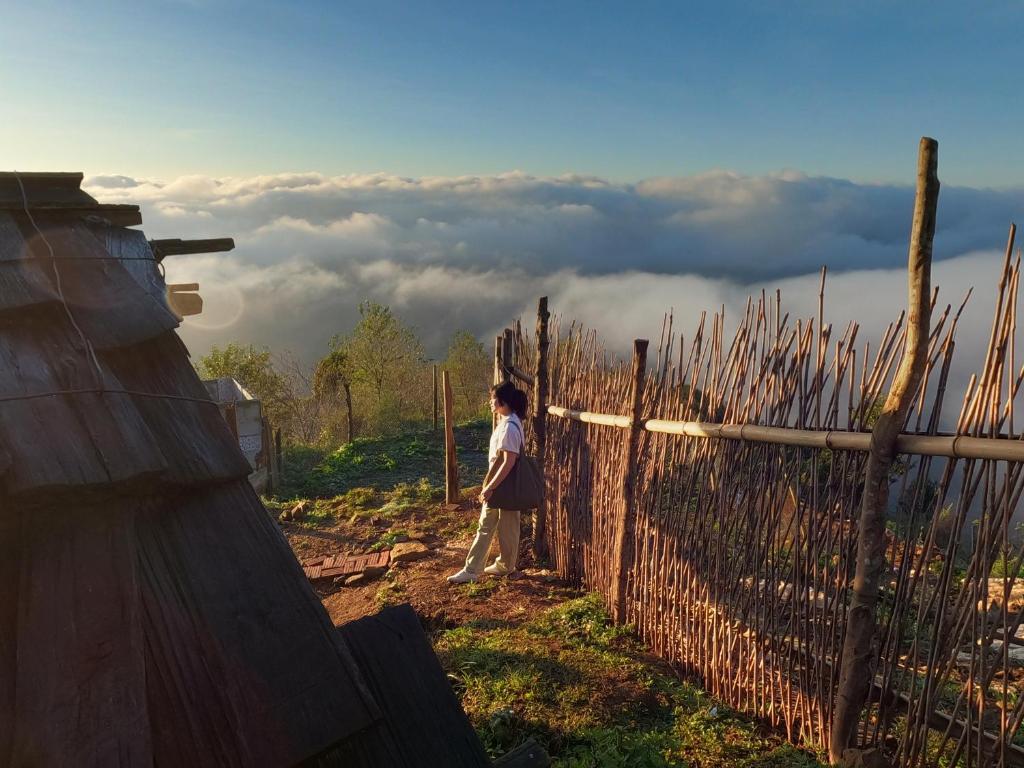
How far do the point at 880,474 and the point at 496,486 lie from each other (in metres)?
3.80

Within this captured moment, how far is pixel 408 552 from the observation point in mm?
7648

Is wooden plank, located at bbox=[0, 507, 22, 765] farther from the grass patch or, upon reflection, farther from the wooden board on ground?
the wooden board on ground

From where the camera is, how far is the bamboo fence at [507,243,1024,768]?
2652 millimetres

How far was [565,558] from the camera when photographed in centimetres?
677

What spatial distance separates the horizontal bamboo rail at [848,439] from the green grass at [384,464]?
7553 mm

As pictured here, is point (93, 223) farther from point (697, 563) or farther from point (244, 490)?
point (697, 563)

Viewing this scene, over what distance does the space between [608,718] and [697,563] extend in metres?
1.12

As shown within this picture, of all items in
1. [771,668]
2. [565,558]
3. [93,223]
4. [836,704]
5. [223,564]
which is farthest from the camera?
[565,558]

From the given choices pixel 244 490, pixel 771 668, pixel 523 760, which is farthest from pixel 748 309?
pixel 244 490

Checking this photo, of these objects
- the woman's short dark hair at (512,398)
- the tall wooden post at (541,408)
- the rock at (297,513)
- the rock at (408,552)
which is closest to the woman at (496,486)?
the woman's short dark hair at (512,398)

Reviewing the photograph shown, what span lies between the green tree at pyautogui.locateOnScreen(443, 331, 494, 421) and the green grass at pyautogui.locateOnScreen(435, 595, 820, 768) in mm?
16282

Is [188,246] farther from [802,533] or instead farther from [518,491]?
[518,491]

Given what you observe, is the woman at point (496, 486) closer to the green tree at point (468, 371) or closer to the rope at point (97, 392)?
the rope at point (97, 392)

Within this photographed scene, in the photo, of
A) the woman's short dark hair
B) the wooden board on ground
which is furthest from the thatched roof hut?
the wooden board on ground
